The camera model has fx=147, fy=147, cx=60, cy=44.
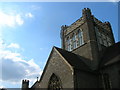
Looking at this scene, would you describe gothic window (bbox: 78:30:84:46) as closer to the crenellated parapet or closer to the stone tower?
the crenellated parapet

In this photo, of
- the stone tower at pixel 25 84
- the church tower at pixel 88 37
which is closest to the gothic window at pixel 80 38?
the church tower at pixel 88 37

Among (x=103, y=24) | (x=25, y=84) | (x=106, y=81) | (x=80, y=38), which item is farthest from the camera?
(x=103, y=24)

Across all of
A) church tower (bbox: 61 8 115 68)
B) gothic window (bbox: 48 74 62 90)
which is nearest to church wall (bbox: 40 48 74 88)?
gothic window (bbox: 48 74 62 90)

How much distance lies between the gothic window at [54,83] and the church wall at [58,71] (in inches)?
20.6

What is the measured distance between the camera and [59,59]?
21031 millimetres

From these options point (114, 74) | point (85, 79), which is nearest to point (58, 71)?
point (85, 79)

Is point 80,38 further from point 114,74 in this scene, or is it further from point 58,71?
point 114,74

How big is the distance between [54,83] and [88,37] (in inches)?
360

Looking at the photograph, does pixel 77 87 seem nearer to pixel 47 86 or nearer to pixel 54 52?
pixel 47 86

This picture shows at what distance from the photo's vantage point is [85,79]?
Answer: 18828 mm

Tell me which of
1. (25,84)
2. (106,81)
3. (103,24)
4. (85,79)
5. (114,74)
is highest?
(103,24)

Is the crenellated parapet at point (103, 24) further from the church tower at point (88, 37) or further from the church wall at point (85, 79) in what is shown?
the church wall at point (85, 79)

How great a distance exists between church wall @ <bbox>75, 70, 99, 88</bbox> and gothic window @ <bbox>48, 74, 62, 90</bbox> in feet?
8.77

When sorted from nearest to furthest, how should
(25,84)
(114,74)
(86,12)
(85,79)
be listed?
(114,74)
(85,79)
(86,12)
(25,84)
